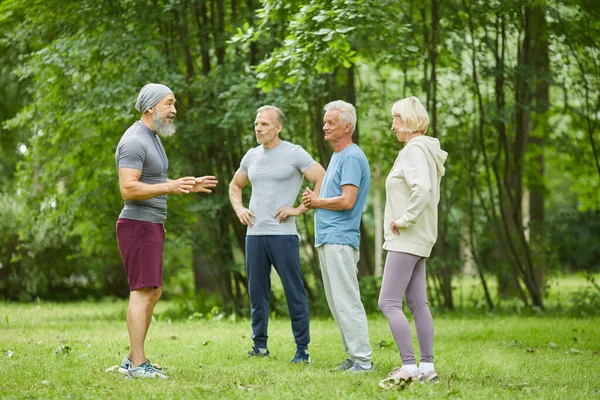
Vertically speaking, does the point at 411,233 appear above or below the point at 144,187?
below

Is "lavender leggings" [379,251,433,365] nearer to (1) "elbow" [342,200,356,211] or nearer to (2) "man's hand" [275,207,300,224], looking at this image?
(1) "elbow" [342,200,356,211]

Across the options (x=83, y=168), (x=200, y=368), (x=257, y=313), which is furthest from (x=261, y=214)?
(x=83, y=168)

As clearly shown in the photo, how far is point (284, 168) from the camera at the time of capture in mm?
6418

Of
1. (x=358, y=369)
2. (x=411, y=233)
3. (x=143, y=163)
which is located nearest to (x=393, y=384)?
(x=358, y=369)

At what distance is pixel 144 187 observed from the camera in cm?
534

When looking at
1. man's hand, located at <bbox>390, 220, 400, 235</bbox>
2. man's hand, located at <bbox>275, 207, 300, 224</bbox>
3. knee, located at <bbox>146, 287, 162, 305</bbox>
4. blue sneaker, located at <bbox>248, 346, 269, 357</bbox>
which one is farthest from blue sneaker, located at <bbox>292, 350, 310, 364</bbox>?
man's hand, located at <bbox>390, 220, 400, 235</bbox>

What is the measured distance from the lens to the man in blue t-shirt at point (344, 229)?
19.0ft

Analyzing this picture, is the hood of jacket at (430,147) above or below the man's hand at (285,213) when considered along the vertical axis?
above

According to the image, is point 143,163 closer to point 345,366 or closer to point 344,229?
Result: point 344,229

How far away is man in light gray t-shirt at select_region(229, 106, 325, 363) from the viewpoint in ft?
21.0

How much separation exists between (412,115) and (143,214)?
191 cm

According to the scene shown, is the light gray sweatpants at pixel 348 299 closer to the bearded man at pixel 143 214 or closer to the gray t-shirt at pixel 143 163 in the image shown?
the bearded man at pixel 143 214

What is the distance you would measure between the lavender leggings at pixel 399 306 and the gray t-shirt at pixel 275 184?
135 centimetres

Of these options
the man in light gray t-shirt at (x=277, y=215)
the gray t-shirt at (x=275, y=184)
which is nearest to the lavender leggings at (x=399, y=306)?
the man in light gray t-shirt at (x=277, y=215)
